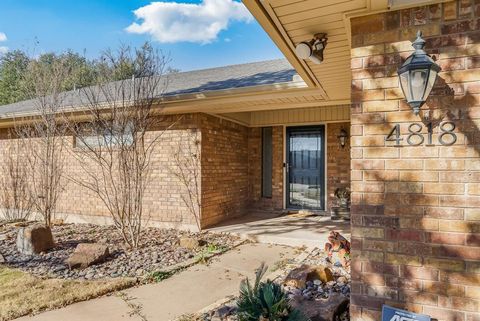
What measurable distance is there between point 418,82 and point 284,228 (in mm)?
4835

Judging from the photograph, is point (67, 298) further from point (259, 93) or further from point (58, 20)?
point (58, 20)

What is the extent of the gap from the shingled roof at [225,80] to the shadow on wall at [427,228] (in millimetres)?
3200

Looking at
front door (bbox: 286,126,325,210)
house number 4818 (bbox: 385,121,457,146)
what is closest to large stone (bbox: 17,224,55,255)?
house number 4818 (bbox: 385,121,457,146)

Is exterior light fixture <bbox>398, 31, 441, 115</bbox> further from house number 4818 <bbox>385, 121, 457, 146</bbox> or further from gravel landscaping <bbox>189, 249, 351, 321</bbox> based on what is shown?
gravel landscaping <bbox>189, 249, 351, 321</bbox>

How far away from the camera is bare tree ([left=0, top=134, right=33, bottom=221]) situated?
7969 millimetres

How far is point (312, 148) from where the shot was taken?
26.0ft

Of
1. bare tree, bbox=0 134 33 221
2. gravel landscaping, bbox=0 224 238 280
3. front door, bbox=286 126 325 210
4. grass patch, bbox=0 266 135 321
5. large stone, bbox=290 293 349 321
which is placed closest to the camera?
large stone, bbox=290 293 349 321

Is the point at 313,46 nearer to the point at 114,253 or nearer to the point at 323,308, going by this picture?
the point at 323,308

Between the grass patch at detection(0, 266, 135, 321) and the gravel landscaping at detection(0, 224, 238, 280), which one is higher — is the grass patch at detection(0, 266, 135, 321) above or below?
below

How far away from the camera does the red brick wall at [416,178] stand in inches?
77.9

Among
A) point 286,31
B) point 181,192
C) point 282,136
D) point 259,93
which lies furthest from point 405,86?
point 282,136

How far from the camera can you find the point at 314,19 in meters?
2.60

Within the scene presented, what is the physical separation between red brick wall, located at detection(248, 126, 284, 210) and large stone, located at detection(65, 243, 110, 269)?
4592 millimetres

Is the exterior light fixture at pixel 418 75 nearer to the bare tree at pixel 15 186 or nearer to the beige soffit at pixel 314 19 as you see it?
the beige soffit at pixel 314 19
